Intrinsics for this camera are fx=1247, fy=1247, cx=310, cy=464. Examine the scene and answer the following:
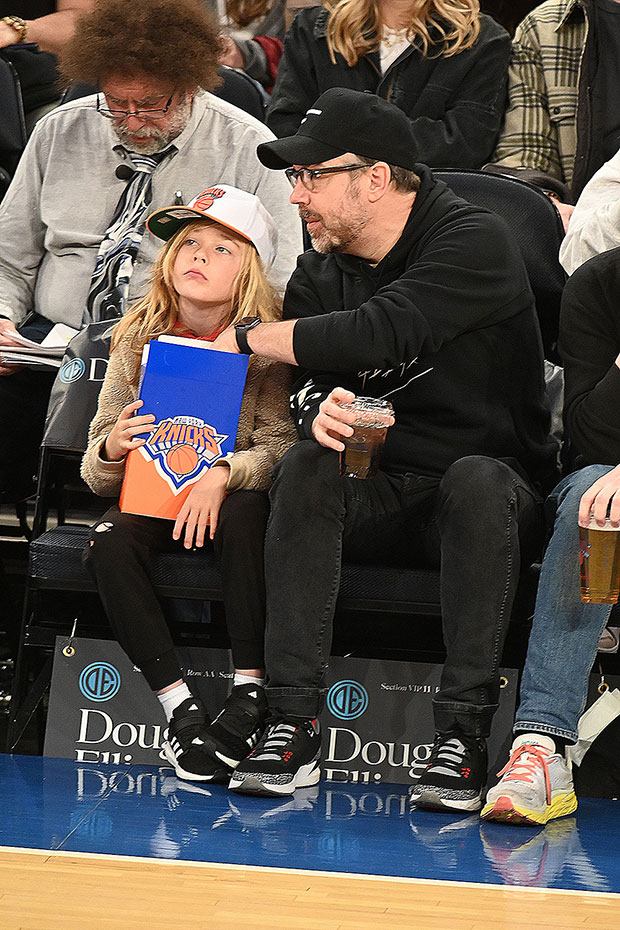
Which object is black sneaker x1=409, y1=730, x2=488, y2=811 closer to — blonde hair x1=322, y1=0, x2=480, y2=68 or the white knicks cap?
the white knicks cap

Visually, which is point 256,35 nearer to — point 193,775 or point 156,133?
point 156,133

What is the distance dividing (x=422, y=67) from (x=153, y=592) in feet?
6.27

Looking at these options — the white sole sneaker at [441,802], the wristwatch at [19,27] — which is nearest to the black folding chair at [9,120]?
the wristwatch at [19,27]

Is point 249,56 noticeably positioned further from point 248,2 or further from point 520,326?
point 520,326

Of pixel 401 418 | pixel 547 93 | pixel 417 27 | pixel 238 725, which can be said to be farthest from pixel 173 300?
pixel 547 93

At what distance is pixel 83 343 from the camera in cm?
295

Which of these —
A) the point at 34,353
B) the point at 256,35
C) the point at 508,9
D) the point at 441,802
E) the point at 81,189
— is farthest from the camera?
the point at 508,9

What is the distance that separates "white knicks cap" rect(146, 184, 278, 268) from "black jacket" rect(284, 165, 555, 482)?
0.58ft

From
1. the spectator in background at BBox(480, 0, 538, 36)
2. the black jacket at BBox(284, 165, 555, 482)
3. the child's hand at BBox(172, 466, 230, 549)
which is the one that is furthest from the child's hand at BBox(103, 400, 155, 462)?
the spectator in background at BBox(480, 0, 538, 36)

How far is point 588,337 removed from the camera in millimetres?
2576

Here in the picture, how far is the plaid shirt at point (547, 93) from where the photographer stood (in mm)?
3727

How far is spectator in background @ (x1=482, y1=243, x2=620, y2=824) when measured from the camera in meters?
2.27

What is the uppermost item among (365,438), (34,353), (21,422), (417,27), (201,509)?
(417,27)

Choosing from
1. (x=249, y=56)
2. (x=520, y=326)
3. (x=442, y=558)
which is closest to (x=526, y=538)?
(x=442, y=558)
